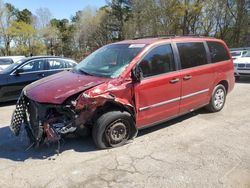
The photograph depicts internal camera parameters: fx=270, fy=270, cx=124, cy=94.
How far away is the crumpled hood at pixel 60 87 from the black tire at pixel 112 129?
1.85 feet

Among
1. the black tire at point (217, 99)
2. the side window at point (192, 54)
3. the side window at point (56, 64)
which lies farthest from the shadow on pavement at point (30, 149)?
the side window at point (56, 64)

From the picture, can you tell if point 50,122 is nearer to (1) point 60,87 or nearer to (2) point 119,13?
(1) point 60,87

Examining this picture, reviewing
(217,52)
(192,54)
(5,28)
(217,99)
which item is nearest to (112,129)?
(192,54)

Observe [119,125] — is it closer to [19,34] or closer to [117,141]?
[117,141]

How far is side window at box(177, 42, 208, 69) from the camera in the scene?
520cm

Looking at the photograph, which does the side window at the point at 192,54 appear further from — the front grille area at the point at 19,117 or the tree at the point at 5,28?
the tree at the point at 5,28

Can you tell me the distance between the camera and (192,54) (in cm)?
545

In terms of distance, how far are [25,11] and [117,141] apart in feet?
186

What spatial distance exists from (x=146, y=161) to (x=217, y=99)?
3.09 m

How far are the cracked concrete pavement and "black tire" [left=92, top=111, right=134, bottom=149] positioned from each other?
0.14 meters

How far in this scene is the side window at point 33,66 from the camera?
26.9 feet

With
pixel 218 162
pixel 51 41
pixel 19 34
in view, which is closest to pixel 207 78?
pixel 218 162

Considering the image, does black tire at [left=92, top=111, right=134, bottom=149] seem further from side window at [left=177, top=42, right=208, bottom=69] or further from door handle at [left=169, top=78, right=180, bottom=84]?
side window at [left=177, top=42, right=208, bottom=69]

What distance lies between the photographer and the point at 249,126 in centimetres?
531
